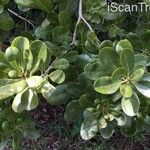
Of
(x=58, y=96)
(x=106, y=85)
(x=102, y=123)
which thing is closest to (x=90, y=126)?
(x=102, y=123)

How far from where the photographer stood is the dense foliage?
126cm

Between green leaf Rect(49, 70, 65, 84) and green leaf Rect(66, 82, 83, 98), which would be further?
green leaf Rect(66, 82, 83, 98)

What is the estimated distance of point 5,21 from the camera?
160 centimetres

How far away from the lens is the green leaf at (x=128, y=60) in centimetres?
124

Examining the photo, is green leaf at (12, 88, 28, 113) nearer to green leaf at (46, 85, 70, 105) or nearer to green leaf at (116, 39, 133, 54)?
green leaf at (46, 85, 70, 105)

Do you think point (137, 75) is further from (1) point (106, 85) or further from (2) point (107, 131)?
(2) point (107, 131)

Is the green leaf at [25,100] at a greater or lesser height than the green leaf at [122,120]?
greater

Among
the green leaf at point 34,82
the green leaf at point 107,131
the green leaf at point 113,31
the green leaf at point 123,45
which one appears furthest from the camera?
the green leaf at point 113,31

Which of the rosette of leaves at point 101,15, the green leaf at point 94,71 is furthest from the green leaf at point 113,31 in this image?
the green leaf at point 94,71

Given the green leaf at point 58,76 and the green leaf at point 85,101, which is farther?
the green leaf at point 85,101

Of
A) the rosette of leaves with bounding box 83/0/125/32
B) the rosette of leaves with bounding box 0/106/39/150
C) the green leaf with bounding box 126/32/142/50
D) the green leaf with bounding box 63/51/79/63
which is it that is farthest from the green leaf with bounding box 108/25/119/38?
the rosette of leaves with bounding box 0/106/39/150

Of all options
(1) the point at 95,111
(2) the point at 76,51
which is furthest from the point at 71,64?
(1) the point at 95,111

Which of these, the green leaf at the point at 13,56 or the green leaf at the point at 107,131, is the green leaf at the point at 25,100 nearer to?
the green leaf at the point at 13,56

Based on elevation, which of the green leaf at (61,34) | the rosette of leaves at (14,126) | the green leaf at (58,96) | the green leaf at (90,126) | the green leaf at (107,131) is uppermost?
the green leaf at (61,34)
